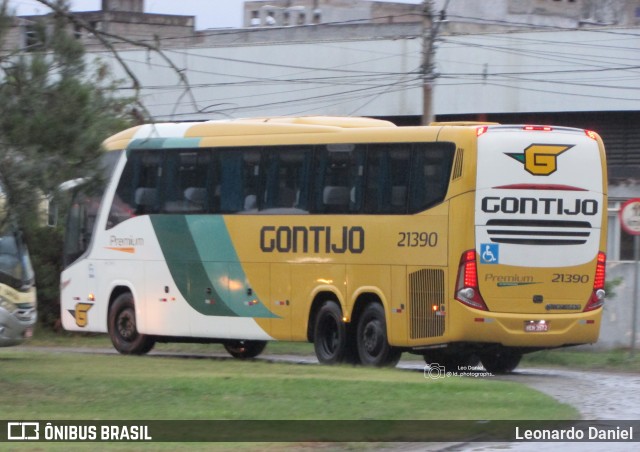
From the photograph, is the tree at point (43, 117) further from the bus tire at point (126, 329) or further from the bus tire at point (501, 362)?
the bus tire at point (126, 329)

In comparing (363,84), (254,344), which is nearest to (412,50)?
(363,84)

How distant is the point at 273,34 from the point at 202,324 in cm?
3116

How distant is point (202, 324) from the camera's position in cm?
2203

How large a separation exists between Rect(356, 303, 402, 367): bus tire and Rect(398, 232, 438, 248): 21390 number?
114 centimetres

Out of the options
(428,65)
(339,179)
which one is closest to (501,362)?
(339,179)

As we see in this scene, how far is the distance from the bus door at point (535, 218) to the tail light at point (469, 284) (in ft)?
0.27

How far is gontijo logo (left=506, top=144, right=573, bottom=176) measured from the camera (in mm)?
18062

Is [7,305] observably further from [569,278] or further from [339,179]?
[569,278]

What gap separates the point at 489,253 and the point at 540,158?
1531 mm

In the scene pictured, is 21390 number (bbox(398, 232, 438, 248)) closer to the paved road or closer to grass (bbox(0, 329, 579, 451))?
grass (bbox(0, 329, 579, 451))

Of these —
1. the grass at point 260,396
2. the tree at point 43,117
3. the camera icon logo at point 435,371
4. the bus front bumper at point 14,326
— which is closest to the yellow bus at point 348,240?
the camera icon logo at point 435,371

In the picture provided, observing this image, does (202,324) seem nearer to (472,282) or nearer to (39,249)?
(472,282)

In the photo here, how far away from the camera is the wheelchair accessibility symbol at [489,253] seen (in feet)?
58.7

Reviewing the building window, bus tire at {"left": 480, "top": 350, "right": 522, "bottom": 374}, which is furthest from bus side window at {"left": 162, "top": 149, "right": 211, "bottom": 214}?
the building window
